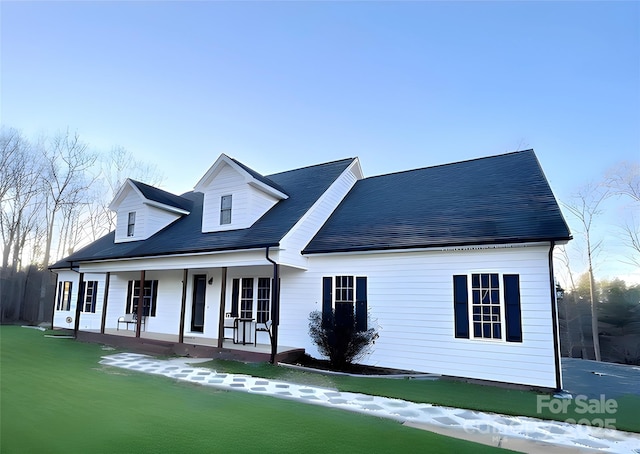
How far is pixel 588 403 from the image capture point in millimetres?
7434

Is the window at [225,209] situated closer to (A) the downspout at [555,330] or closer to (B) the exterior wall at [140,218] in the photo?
(B) the exterior wall at [140,218]

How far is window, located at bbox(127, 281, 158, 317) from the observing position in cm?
1602

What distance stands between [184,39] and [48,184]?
21926mm

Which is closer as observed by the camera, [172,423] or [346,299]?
[172,423]

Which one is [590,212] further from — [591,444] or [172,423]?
[172,423]

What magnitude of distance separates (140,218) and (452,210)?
13.5 metres

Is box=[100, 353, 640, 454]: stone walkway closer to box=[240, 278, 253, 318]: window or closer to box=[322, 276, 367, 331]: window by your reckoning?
box=[322, 276, 367, 331]: window

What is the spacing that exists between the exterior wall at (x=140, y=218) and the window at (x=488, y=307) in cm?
1329

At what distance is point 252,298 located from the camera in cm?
1335

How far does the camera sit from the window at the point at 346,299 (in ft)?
34.3

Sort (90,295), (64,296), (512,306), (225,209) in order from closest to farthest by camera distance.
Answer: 1. (512,306)
2. (225,209)
3. (90,295)
4. (64,296)

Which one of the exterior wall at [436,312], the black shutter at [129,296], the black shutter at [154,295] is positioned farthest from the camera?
the black shutter at [129,296]

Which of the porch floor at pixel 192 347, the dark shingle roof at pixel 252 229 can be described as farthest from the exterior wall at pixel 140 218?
the porch floor at pixel 192 347

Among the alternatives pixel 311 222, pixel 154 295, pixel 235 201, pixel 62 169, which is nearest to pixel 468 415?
pixel 311 222
